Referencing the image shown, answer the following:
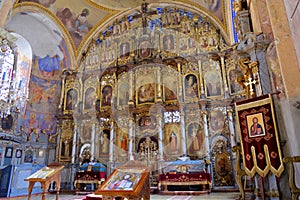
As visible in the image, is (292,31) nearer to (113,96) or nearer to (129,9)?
(113,96)

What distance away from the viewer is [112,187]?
3.34 metres

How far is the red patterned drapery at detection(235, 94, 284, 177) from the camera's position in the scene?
3959 mm

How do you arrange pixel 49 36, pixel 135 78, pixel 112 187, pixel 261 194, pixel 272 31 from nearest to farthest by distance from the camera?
pixel 112 187
pixel 261 194
pixel 272 31
pixel 135 78
pixel 49 36

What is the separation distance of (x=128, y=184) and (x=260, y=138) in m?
2.56

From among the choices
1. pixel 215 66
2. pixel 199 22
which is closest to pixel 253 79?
pixel 215 66

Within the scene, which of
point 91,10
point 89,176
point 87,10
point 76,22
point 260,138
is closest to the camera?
point 260,138

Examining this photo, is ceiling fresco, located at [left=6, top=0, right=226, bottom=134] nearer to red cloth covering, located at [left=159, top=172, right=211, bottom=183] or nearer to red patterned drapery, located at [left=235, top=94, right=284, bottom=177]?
red cloth covering, located at [left=159, top=172, right=211, bottom=183]

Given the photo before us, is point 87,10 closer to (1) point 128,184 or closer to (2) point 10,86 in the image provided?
(2) point 10,86

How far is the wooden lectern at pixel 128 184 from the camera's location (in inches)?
125

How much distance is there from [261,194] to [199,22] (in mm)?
10816

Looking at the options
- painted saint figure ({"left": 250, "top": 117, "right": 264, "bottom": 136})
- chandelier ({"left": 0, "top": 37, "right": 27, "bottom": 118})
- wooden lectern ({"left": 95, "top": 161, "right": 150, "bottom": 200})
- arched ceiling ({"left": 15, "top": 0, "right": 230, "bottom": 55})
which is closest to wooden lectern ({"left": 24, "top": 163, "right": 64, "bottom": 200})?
wooden lectern ({"left": 95, "top": 161, "right": 150, "bottom": 200})

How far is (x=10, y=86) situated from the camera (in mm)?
11016

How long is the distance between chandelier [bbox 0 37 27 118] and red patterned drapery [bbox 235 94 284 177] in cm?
920

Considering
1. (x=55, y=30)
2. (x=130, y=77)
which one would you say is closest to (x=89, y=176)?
(x=130, y=77)
